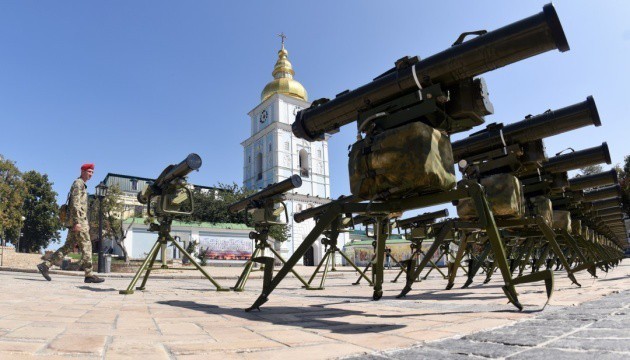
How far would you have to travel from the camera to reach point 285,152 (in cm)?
5144

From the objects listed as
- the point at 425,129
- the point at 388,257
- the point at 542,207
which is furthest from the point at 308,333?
the point at 388,257

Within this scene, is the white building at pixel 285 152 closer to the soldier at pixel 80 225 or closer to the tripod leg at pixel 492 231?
the soldier at pixel 80 225

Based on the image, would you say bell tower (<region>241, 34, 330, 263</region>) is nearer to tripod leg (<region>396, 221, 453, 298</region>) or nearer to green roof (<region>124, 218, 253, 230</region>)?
green roof (<region>124, 218, 253, 230</region>)

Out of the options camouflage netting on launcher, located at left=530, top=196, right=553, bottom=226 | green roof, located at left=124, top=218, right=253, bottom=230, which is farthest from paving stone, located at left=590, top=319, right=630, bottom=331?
green roof, located at left=124, top=218, right=253, bottom=230

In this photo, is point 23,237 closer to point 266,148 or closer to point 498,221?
point 266,148

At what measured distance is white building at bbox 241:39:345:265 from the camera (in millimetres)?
49781

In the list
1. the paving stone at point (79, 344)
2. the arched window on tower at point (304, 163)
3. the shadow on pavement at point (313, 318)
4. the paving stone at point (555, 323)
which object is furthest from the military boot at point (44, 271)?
the arched window on tower at point (304, 163)

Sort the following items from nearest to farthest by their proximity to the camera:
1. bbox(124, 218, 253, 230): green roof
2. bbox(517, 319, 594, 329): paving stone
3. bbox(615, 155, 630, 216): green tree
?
bbox(517, 319, 594, 329): paving stone → bbox(615, 155, 630, 216): green tree → bbox(124, 218, 253, 230): green roof

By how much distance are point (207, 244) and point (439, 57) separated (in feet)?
127

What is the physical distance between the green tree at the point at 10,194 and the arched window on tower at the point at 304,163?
107 feet

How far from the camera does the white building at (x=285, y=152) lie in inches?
1960

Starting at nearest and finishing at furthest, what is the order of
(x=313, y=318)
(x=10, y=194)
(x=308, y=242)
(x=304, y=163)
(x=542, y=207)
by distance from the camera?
(x=313, y=318), (x=308, y=242), (x=542, y=207), (x=10, y=194), (x=304, y=163)

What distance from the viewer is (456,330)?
220cm

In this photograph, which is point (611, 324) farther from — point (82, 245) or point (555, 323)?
point (82, 245)
